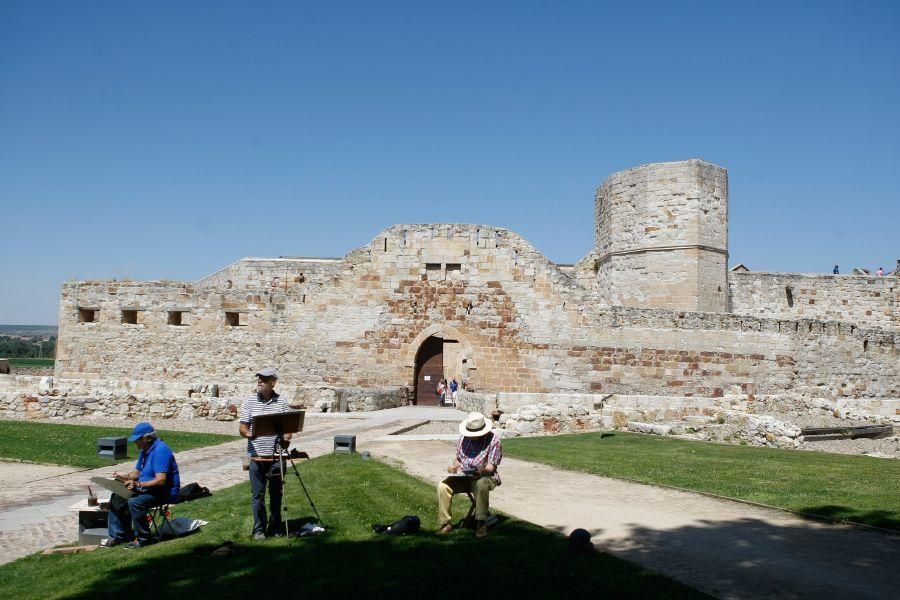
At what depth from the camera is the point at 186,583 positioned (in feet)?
22.0

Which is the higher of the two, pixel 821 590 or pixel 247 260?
pixel 247 260

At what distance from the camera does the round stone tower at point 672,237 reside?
26.3 metres

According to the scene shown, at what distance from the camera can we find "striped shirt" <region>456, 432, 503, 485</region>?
8.54 metres

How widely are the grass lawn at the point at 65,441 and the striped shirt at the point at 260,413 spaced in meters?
6.31

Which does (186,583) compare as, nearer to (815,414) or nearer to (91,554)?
(91,554)

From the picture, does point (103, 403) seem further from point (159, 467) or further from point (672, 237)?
point (672, 237)

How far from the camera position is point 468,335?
2575cm

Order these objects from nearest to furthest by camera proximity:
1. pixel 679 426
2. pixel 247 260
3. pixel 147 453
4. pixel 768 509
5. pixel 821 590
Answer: pixel 821 590 < pixel 147 453 < pixel 768 509 < pixel 679 426 < pixel 247 260

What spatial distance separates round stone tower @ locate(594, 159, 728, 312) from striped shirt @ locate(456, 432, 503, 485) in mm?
19151

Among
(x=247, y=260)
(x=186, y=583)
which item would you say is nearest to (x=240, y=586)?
(x=186, y=583)

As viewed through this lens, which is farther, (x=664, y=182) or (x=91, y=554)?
(x=664, y=182)

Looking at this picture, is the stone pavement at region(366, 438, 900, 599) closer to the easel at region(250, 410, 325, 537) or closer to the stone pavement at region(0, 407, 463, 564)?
the easel at region(250, 410, 325, 537)

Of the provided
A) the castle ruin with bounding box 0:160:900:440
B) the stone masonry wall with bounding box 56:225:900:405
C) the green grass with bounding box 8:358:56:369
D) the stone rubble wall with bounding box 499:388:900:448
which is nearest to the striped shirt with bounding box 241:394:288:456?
the stone rubble wall with bounding box 499:388:900:448

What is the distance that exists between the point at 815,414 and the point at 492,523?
17320 mm
